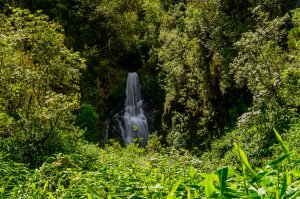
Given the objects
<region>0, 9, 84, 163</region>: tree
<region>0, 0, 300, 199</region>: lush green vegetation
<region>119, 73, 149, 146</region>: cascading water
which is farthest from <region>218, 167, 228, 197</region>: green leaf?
<region>119, 73, 149, 146</region>: cascading water

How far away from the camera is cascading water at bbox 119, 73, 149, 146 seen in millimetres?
23297

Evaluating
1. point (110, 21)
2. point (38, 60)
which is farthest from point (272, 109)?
point (110, 21)

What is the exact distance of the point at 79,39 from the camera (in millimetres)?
25531

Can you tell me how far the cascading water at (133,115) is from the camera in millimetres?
23297

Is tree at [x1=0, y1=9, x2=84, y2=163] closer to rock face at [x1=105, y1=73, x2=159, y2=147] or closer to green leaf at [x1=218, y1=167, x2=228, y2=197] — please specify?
green leaf at [x1=218, y1=167, x2=228, y2=197]

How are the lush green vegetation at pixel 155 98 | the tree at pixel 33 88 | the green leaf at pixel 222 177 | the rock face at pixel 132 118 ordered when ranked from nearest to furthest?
the green leaf at pixel 222 177, the lush green vegetation at pixel 155 98, the tree at pixel 33 88, the rock face at pixel 132 118

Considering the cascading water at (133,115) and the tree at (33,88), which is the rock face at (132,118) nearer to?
the cascading water at (133,115)

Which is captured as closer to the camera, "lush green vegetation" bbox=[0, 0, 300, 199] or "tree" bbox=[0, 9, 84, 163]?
"lush green vegetation" bbox=[0, 0, 300, 199]

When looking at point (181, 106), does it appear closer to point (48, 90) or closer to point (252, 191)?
point (48, 90)

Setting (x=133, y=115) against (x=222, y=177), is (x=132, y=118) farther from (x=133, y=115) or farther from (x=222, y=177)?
(x=222, y=177)

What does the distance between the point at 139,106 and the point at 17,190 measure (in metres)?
21.5

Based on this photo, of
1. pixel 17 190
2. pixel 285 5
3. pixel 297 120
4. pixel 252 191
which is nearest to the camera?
pixel 252 191

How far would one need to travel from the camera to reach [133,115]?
79.5 feet

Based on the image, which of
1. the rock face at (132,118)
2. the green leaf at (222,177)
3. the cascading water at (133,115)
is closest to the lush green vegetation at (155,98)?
the green leaf at (222,177)
